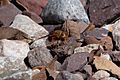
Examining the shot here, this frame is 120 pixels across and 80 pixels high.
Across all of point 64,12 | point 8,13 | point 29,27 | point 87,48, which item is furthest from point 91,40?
point 8,13

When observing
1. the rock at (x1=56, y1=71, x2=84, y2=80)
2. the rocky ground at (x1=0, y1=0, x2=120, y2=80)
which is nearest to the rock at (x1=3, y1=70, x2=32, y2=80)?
the rocky ground at (x1=0, y1=0, x2=120, y2=80)

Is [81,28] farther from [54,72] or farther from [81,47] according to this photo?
[54,72]

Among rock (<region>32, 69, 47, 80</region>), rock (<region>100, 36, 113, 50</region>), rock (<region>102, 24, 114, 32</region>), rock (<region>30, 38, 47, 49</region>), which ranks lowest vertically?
rock (<region>32, 69, 47, 80</region>)

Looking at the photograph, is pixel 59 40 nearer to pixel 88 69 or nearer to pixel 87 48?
pixel 87 48

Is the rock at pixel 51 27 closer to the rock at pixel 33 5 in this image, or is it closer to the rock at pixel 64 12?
the rock at pixel 64 12

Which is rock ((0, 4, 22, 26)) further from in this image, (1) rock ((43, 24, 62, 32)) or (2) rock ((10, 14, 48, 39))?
(1) rock ((43, 24, 62, 32))

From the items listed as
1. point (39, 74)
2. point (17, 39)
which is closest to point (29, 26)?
point (17, 39)
